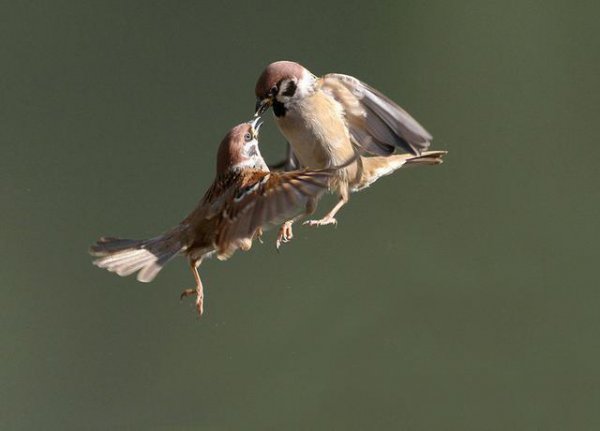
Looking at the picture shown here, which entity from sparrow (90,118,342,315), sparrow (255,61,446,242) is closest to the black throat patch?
sparrow (255,61,446,242)

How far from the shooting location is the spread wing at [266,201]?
7.25 ft

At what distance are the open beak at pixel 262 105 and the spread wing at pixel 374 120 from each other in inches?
8.5

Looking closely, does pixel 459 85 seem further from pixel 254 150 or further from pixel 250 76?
pixel 254 150

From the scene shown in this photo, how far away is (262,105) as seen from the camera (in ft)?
8.64

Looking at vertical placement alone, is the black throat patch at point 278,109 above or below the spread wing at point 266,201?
above

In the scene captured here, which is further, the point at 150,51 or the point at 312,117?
the point at 150,51

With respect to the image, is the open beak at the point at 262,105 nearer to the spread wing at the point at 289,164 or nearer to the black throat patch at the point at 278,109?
the black throat patch at the point at 278,109

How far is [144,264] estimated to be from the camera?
2.48 meters

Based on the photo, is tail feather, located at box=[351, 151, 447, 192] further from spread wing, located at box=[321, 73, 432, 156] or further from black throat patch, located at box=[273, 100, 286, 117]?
black throat patch, located at box=[273, 100, 286, 117]

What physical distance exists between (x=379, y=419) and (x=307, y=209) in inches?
68.8

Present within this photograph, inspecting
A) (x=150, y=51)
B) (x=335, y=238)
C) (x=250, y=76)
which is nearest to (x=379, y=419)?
(x=335, y=238)

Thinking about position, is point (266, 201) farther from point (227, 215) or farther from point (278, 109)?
point (278, 109)

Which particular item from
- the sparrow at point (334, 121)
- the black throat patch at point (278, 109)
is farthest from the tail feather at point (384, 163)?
the black throat patch at point (278, 109)

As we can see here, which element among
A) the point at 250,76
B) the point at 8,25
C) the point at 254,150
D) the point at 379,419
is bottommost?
the point at 379,419
